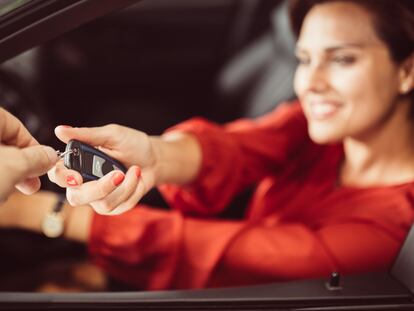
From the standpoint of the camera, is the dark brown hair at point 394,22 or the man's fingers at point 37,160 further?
the dark brown hair at point 394,22

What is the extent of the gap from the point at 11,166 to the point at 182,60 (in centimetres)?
175

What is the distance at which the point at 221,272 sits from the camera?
48.9 inches

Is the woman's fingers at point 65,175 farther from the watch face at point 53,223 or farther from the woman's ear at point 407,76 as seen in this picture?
the woman's ear at point 407,76

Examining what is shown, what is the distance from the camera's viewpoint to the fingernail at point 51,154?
2.66 ft

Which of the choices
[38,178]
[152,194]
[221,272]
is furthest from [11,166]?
[152,194]

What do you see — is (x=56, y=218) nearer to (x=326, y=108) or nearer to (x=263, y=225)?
(x=263, y=225)

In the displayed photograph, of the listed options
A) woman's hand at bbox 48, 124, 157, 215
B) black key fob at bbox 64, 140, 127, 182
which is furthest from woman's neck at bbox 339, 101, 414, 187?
black key fob at bbox 64, 140, 127, 182

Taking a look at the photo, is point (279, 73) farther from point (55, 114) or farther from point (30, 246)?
point (30, 246)

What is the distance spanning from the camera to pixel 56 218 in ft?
4.44

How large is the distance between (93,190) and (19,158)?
4.4 inches

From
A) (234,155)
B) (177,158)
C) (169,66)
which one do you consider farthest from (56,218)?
(169,66)

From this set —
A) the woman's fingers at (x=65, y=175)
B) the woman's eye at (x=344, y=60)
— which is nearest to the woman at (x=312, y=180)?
the woman's eye at (x=344, y=60)

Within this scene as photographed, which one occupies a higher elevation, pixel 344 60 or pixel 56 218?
pixel 344 60

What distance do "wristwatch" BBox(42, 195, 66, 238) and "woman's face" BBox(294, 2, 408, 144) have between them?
0.54 m
